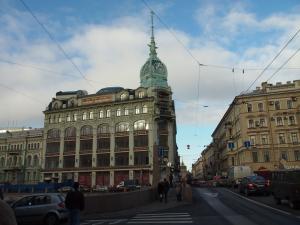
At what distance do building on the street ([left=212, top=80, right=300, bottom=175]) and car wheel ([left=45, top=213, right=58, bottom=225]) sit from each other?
2029 inches

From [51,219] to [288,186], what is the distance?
43.5 ft

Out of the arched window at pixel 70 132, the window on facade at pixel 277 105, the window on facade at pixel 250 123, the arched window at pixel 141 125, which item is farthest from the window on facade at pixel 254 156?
the arched window at pixel 70 132

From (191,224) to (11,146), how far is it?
3495 inches

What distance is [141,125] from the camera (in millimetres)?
73938

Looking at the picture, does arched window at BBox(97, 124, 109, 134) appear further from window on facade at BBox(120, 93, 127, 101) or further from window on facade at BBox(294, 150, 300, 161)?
window on facade at BBox(294, 150, 300, 161)

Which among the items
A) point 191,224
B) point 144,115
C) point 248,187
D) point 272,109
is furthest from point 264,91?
point 191,224

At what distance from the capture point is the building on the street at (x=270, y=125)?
212 feet

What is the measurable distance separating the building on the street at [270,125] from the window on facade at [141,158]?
16226 millimetres

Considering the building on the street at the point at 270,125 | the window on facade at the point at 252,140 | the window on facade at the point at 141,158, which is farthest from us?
the window on facade at the point at 141,158

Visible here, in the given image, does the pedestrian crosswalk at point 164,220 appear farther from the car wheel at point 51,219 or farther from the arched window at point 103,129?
the arched window at point 103,129

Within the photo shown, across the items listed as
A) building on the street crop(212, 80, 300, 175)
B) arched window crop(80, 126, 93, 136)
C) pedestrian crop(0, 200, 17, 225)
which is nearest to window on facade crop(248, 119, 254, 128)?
building on the street crop(212, 80, 300, 175)

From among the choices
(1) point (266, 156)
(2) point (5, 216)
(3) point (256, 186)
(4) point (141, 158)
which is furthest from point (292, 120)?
(2) point (5, 216)

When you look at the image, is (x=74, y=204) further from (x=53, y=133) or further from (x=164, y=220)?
(x=53, y=133)

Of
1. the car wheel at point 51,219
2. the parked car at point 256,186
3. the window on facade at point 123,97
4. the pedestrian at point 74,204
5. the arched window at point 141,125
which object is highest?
the window on facade at point 123,97
